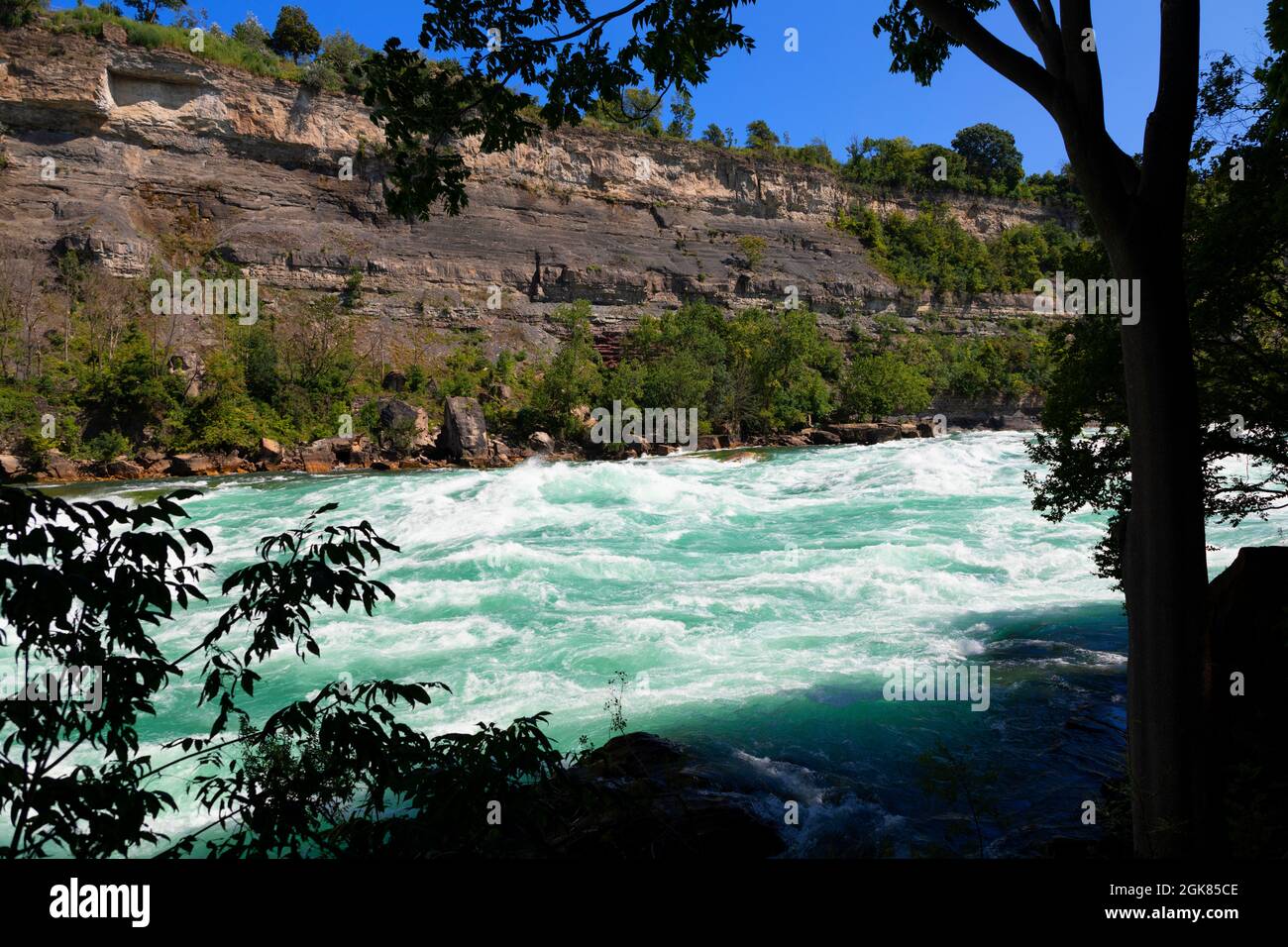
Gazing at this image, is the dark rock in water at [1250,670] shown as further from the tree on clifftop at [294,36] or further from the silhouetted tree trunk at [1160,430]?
the tree on clifftop at [294,36]

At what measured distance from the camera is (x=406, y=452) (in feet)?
114

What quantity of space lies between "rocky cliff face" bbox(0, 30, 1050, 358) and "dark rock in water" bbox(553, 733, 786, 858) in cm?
3924

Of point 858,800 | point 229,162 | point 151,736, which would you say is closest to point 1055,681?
point 858,800

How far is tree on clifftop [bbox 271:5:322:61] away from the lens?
53.6 meters

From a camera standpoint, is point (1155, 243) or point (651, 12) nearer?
point (1155, 243)

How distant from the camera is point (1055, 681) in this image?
308 inches

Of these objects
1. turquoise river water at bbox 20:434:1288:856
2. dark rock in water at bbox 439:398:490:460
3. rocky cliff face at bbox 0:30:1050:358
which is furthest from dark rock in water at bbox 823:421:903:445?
turquoise river water at bbox 20:434:1288:856

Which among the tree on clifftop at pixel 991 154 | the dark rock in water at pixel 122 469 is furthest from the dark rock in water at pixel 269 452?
the tree on clifftop at pixel 991 154

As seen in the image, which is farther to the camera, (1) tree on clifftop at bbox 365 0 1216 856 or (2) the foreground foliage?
(1) tree on clifftop at bbox 365 0 1216 856

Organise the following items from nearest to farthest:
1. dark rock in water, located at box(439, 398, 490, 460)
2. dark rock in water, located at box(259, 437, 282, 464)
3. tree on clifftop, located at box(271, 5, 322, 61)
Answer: dark rock in water, located at box(259, 437, 282, 464) < dark rock in water, located at box(439, 398, 490, 460) < tree on clifftop, located at box(271, 5, 322, 61)

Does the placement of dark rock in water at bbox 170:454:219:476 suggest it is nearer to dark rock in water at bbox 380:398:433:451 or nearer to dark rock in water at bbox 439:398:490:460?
dark rock in water at bbox 380:398:433:451
